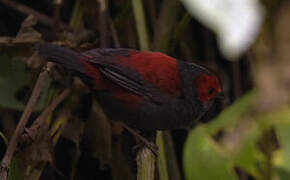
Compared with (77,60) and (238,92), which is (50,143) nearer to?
(77,60)

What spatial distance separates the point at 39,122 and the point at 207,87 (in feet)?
2.93

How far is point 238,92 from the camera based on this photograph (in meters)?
3.00

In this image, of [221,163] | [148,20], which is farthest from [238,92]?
[221,163]

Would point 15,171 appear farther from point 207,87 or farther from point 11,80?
point 207,87

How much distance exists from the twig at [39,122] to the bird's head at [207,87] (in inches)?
26.9

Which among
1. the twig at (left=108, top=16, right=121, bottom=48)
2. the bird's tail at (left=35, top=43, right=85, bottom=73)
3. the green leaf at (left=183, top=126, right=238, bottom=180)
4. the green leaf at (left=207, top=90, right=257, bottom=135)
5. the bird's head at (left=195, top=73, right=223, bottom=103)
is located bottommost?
the green leaf at (left=183, top=126, right=238, bottom=180)

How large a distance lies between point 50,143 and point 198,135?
1.44m

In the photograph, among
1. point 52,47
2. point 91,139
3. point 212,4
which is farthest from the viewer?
point 91,139

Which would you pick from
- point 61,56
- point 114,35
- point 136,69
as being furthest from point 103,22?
point 61,56

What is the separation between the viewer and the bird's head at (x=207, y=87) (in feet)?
8.64

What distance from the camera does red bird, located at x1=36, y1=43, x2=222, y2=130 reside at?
7.94 ft

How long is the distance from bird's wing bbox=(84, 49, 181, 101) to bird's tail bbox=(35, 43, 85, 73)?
0.22 feet

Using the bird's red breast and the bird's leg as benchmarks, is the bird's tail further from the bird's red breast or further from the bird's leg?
the bird's leg

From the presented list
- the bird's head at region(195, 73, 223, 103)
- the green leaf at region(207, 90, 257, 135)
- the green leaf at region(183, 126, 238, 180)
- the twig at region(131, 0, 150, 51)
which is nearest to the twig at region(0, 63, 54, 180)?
the twig at region(131, 0, 150, 51)
